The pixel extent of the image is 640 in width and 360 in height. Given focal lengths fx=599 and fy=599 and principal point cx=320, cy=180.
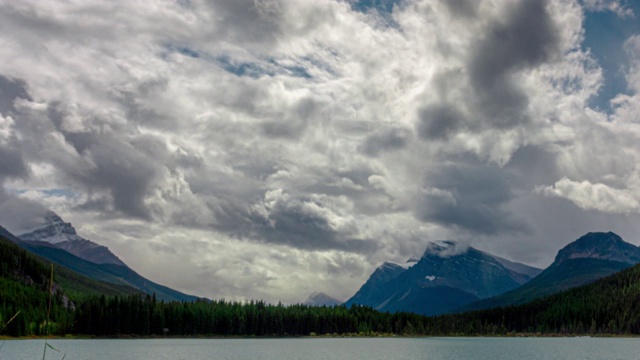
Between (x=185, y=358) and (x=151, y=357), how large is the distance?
882cm

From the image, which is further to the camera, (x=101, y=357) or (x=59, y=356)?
(x=59, y=356)

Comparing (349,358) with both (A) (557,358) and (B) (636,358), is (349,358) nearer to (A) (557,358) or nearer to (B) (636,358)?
(A) (557,358)

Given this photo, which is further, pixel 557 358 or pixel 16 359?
pixel 557 358

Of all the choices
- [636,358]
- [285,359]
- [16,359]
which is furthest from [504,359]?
[16,359]

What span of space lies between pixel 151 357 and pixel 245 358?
81.3 feet

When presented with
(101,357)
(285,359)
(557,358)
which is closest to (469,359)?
(557,358)

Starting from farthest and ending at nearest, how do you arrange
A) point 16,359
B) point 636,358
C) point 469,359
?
1. point 469,359
2. point 636,358
3. point 16,359

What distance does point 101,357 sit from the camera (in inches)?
5935

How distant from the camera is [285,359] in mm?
150250

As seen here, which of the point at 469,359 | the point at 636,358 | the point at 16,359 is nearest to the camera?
the point at 16,359

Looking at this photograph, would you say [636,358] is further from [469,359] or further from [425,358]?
[425,358]

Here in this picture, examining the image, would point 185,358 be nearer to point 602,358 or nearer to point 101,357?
point 101,357

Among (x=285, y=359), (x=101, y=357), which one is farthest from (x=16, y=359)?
(x=285, y=359)

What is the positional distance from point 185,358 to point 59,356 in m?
37.5
